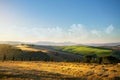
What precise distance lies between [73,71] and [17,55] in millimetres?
42449

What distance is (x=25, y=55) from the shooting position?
3206 inches

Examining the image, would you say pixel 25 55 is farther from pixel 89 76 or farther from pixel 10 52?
pixel 89 76

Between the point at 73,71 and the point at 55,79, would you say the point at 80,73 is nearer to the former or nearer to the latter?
the point at 73,71

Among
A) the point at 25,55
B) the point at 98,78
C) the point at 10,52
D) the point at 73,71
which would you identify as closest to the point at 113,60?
the point at 73,71

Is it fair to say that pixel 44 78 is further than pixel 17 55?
No

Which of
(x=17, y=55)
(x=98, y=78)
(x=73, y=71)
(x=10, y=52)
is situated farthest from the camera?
(x=10, y=52)

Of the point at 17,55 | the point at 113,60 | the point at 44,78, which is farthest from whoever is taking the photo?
the point at 17,55

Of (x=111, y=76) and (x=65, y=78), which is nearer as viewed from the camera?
(x=65, y=78)

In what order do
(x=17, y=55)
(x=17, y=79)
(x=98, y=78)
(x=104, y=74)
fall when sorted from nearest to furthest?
(x=17, y=79), (x=98, y=78), (x=104, y=74), (x=17, y=55)

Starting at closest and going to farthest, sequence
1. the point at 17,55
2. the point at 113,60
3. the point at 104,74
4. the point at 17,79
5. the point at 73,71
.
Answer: the point at 17,79 → the point at 104,74 → the point at 73,71 → the point at 113,60 → the point at 17,55

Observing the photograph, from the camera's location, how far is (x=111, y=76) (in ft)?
116

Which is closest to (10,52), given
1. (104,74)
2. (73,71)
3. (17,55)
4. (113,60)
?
(17,55)

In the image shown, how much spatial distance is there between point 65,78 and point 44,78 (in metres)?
3.27

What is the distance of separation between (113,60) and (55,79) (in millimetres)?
33490
